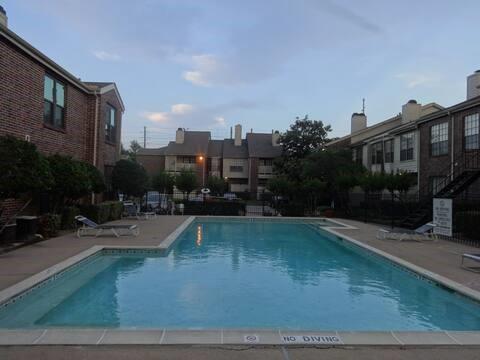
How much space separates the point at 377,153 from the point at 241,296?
25106 millimetres

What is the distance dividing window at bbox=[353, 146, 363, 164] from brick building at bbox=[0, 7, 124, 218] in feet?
63.1

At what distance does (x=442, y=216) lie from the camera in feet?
50.8

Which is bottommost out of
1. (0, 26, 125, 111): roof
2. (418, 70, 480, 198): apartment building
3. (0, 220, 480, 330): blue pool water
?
(0, 220, 480, 330): blue pool water

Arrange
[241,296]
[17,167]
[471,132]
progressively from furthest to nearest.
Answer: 1. [471,132]
2. [17,167]
3. [241,296]

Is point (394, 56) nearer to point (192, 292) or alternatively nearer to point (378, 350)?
point (192, 292)

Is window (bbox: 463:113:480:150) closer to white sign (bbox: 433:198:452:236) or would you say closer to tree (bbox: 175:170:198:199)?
white sign (bbox: 433:198:452:236)

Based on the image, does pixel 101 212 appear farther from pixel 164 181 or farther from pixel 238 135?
pixel 238 135

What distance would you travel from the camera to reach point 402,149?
26.8 m

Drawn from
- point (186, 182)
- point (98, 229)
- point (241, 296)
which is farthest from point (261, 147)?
point (241, 296)

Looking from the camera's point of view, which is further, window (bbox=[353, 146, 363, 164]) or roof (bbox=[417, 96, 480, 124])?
window (bbox=[353, 146, 363, 164])

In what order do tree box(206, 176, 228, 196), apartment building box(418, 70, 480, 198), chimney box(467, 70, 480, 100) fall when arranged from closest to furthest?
apartment building box(418, 70, 480, 198) < chimney box(467, 70, 480, 100) < tree box(206, 176, 228, 196)

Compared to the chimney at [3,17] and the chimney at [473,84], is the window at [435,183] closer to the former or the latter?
the chimney at [473,84]

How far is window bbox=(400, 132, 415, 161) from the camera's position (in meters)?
25.6

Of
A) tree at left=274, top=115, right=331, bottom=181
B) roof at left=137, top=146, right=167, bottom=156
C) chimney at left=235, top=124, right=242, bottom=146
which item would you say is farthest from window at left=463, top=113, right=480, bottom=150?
roof at left=137, top=146, right=167, bottom=156
